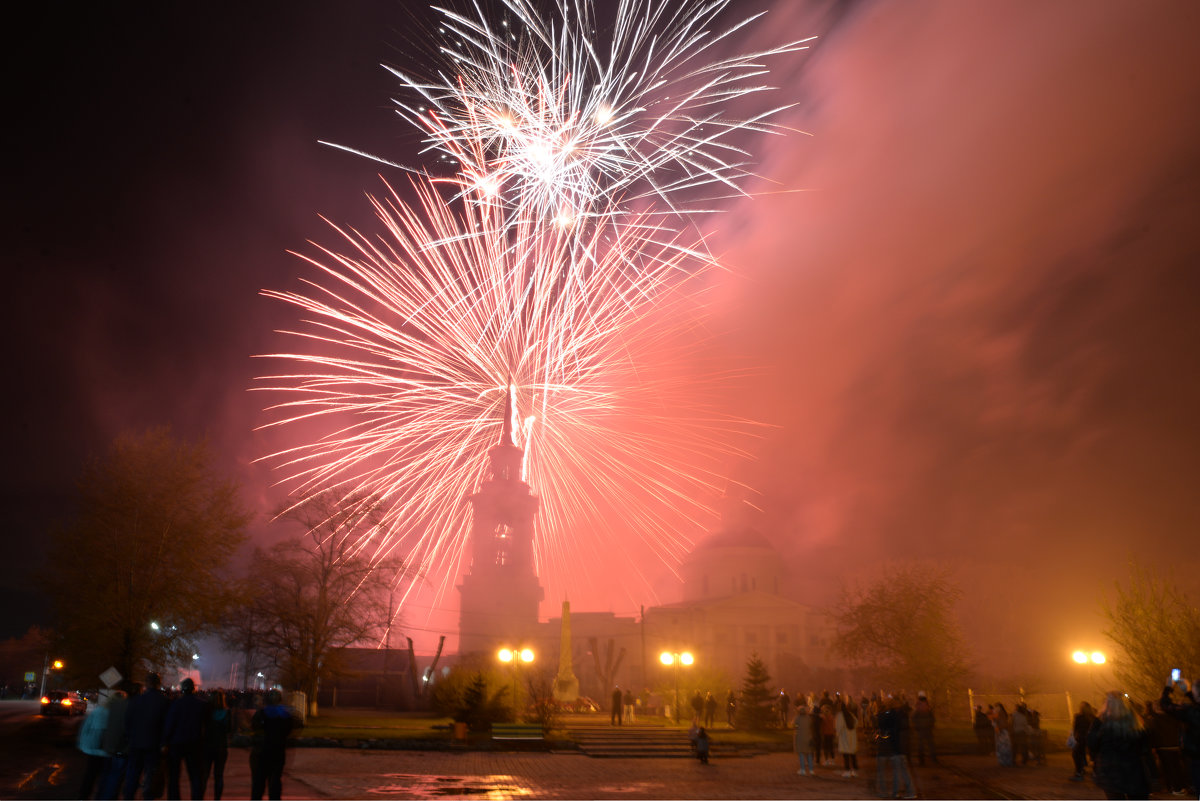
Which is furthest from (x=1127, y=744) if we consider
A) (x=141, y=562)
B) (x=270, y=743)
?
(x=141, y=562)

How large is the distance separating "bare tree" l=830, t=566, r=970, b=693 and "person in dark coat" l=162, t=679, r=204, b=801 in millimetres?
39795

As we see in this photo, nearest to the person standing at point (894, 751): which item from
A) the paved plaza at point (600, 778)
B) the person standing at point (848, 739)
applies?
the paved plaza at point (600, 778)

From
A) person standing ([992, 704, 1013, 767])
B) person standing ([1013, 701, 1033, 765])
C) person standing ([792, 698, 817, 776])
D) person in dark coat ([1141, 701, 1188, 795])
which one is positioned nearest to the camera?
person in dark coat ([1141, 701, 1188, 795])

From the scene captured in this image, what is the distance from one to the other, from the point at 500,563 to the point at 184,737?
6277 centimetres

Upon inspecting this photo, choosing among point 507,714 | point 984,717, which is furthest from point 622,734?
point 984,717

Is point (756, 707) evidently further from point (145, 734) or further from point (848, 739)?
point (145, 734)

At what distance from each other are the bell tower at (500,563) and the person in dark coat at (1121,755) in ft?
203

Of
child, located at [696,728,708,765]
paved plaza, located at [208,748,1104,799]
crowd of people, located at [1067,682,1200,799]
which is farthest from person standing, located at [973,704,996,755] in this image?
crowd of people, located at [1067,682,1200,799]

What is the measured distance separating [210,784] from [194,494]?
18.0 metres

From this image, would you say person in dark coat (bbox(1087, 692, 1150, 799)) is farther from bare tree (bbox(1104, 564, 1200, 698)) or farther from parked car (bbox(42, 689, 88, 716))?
parked car (bbox(42, 689, 88, 716))

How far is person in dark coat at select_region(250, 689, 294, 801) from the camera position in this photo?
1073 cm

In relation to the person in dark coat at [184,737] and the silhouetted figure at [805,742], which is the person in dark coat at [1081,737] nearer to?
the silhouetted figure at [805,742]

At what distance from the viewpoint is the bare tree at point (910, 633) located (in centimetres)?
4500

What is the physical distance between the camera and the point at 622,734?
1051 inches
